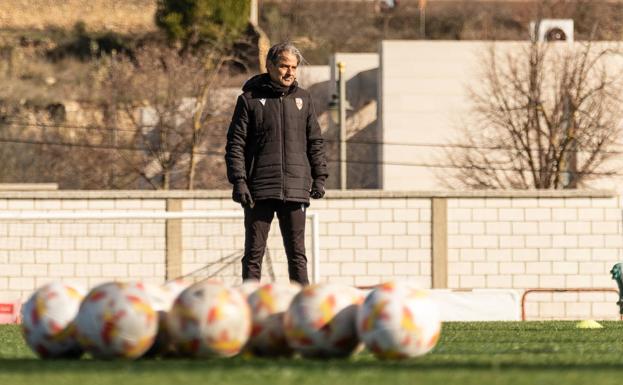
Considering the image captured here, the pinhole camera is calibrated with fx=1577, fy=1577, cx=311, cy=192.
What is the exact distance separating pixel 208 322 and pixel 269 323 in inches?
16.4

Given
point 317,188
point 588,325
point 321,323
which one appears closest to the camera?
point 321,323

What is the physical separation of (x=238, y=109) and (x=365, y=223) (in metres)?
15.9

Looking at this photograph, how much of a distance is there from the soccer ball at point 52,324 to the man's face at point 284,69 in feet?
11.1

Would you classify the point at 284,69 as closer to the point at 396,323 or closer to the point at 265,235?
the point at 265,235

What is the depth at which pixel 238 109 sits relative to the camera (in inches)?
439

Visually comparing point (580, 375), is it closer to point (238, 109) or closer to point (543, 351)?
point (543, 351)

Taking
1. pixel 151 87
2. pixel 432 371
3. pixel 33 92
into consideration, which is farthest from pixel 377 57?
pixel 432 371

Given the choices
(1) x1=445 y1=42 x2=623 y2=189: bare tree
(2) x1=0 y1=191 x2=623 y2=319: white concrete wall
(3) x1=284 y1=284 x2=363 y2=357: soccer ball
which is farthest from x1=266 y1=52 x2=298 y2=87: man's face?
(1) x1=445 y1=42 x2=623 y2=189: bare tree

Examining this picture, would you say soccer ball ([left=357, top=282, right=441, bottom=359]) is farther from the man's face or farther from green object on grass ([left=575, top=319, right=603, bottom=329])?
green object on grass ([left=575, top=319, right=603, bottom=329])

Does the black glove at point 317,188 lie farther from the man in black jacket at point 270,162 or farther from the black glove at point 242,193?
the black glove at point 242,193

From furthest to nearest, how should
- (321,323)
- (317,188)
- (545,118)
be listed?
(545,118) → (317,188) → (321,323)

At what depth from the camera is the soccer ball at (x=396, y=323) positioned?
7.41 meters

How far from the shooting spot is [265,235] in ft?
36.6

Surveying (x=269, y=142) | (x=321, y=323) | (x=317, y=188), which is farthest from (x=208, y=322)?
(x=317, y=188)
